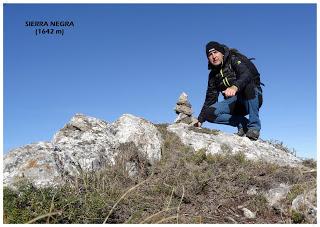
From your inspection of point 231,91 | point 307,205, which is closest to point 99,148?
point 231,91

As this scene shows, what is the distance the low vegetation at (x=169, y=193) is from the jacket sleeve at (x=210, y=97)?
1182 millimetres

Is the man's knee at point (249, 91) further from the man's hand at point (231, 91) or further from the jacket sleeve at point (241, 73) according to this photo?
the man's hand at point (231, 91)

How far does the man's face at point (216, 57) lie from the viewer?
11820mm

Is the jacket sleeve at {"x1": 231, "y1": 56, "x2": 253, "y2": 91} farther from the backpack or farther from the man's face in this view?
the man's face

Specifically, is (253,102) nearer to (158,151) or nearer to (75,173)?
(158,151)

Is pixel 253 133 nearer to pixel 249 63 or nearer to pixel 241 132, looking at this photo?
pixel 241 132

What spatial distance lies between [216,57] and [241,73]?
2.52 ft

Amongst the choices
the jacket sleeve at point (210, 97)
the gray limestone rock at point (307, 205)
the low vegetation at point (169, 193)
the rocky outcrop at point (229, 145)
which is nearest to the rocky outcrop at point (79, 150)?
the low vegetation at point (169, 193)

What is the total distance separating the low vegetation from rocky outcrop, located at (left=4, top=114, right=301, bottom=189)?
10.5 inches

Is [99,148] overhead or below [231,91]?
below

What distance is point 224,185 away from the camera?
9.43m

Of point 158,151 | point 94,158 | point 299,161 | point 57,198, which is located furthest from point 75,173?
point 299,161

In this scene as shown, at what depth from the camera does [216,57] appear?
11812 mm

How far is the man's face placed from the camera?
1182 centimetres
